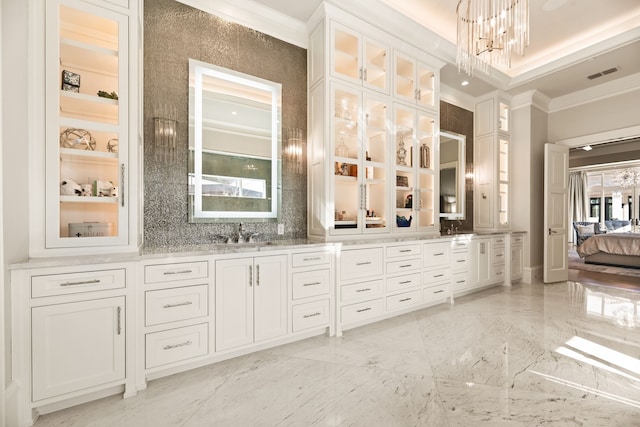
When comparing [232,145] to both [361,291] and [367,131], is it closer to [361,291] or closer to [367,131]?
[367,131]

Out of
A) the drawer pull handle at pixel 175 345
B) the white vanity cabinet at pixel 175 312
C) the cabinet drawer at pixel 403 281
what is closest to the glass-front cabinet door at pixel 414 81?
the cabinet drawer at pixel 403 281

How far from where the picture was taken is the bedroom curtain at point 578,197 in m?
10.8

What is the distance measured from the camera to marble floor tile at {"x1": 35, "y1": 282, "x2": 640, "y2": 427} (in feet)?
5.51

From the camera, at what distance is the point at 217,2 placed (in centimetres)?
275

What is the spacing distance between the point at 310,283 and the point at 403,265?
125 cm

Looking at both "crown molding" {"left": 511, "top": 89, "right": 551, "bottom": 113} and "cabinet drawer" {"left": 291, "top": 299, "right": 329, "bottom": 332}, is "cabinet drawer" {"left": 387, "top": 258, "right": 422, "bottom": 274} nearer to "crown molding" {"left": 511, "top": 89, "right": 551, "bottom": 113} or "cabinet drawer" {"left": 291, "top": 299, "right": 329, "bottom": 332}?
A: "cabinet drawer" {"left": 291, "top": 299, "right": 329, "bottom": 332}

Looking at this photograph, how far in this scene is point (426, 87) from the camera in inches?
156

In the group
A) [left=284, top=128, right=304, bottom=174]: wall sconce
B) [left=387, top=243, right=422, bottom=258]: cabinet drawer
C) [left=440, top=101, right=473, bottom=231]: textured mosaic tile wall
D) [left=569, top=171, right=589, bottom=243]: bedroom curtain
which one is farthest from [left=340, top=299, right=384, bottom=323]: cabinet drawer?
[left=569, top=171, right=589, bottom=243]: bedroom curtain

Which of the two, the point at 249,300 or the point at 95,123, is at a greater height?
the point at 95,123

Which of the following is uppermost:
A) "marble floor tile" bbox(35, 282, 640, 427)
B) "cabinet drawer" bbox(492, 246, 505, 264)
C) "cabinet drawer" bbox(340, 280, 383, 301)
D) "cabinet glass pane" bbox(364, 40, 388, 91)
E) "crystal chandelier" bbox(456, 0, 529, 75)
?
"cabinet glass pane" bbox(364, 40, 388, 91)

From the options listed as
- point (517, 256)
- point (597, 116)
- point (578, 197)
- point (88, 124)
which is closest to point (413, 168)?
point (517, 256)

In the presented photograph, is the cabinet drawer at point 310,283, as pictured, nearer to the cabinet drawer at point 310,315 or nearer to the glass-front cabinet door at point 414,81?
the cabinet drawer at point 310,315

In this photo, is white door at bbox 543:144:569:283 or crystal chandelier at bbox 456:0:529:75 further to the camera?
white door at bbox 543:144:569:283

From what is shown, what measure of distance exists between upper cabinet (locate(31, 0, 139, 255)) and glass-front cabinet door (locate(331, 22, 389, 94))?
74.9 inches
